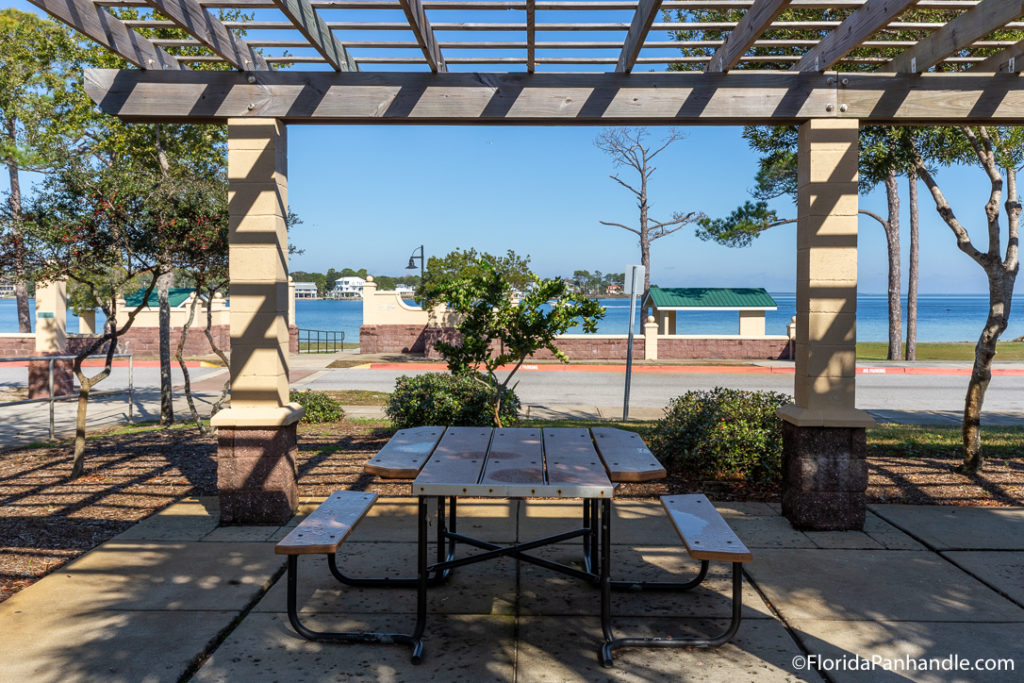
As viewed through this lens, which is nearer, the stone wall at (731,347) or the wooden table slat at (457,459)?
the wooden table slat at (457,459)

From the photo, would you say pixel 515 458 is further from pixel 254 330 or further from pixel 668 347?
pixel 668 347

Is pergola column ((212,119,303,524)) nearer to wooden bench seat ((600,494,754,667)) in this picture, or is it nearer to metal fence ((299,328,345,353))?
wooden bench seat ((600,494,754,667))

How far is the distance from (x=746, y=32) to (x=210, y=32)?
383 cm

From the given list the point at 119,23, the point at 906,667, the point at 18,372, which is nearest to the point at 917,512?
the point at 906,667

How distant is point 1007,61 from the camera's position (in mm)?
5965

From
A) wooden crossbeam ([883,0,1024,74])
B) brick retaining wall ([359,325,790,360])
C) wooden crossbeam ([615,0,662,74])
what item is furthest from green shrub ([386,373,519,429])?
brick retaining wall ([359,325,790,360])

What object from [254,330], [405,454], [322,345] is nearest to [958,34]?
[405,454]

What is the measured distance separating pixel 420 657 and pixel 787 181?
86.2ft

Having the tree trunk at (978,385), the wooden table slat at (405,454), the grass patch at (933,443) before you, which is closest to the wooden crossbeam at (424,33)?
the wooden table slat at (405,454)

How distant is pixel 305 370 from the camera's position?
75.3ft

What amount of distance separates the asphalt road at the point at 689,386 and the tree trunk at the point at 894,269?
533cm

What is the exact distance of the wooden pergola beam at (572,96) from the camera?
6.00 m

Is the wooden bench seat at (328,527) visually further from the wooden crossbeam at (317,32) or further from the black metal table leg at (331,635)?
the wooden crossbeam at (317,32)

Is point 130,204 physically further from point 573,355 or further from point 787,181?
point 787,181
